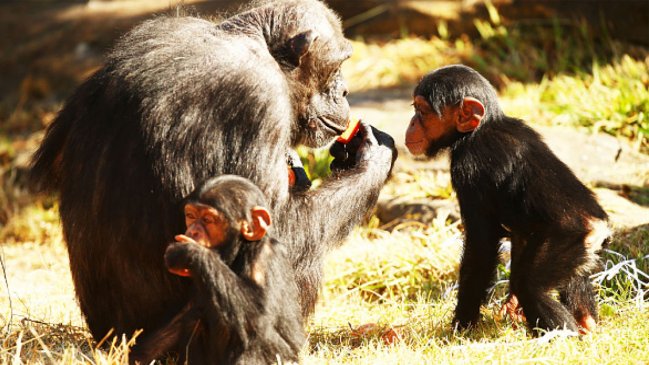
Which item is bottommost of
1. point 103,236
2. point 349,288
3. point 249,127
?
point 349,288

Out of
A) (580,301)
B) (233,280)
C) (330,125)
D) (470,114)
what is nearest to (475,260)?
(580,301)

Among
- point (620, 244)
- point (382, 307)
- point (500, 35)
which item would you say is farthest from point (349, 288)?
point (500, 35)

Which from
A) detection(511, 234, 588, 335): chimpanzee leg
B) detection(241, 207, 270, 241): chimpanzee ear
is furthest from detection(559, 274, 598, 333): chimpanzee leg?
detection(241, 207, 270, 241): chimpanzee ear

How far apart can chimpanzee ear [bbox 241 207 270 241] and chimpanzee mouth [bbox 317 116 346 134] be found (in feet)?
4.93

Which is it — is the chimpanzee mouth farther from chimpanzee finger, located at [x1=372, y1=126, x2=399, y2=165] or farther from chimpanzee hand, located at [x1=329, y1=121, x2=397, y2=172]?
chimpanzee finger, located at [x1=372, y1=126, x2=399, y2=165]

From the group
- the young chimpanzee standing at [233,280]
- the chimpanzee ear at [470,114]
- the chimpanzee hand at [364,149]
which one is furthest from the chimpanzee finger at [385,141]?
the young chimpanzee standing at [233,280]

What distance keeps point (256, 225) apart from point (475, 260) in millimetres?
1498

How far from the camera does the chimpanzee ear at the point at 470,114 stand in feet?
17.9

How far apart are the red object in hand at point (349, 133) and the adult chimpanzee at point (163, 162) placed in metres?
0.38

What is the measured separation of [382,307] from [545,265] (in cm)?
187

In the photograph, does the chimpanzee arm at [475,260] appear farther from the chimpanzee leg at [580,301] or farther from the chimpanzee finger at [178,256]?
the chimpanzee finger at [178,256]

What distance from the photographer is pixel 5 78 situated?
14.5 metres

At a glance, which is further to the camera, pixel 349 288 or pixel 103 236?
pixel 349 288

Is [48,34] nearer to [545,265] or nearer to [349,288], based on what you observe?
[349,288]
